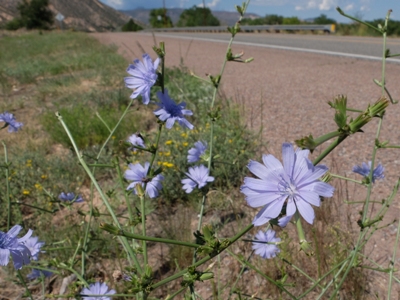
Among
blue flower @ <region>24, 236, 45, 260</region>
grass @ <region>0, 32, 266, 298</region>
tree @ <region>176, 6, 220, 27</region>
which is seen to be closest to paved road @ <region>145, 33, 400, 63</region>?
grass @ <region>0, 32, 266, 298</region>

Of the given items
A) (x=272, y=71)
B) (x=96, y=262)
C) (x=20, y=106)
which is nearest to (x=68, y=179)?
(x=96, y=262)

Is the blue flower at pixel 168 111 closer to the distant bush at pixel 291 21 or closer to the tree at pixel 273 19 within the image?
the distant bush at pixel 291 21

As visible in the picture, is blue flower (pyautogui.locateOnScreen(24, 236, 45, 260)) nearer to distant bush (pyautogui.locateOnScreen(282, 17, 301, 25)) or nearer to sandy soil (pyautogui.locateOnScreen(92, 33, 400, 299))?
sandy soil (pyautogui.locateOnScreen(92, 33, 400, 299))

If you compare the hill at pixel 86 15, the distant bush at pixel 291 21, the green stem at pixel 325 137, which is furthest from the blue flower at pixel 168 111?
the hill at pixel 86 15

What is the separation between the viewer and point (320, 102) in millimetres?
3838

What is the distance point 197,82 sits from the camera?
4.68m

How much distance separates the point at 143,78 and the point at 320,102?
312cm

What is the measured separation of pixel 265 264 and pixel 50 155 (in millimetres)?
2512

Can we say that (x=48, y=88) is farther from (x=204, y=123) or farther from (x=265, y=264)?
(x=265, y=264)

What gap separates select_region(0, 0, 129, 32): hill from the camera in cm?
5871

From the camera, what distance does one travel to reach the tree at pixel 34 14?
42.1m

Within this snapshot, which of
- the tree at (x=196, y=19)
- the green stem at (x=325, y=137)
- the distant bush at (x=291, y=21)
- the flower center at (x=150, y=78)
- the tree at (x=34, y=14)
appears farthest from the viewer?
the tree at (x=34, y=14)

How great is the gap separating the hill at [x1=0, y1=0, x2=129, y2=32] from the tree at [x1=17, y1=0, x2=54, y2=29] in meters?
9.04

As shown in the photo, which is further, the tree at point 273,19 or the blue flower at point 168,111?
the tree at point 273,19
